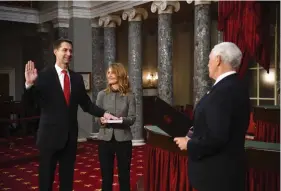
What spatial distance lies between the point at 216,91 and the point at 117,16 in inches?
339

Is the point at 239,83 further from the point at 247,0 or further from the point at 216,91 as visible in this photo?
the point at 247,0

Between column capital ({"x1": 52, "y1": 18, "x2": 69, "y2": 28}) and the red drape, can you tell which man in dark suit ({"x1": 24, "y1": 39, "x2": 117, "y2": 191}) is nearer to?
the red drape

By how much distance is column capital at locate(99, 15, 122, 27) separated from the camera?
10625 millimetres

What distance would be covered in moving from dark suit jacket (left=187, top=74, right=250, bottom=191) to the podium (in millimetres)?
322

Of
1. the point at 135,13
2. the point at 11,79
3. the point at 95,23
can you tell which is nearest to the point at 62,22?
the point at 95,23

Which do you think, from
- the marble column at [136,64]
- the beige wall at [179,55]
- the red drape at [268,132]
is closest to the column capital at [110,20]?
the marble column at [136,64]

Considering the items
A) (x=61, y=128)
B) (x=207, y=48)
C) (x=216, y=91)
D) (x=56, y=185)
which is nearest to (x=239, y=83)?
(x=216, y=91)

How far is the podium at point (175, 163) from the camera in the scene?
3.14m

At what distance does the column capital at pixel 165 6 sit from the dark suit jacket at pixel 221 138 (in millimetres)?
6630

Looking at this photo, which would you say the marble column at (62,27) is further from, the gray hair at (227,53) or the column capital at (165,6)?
the gray hair at (227,53)

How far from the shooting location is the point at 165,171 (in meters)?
4.08

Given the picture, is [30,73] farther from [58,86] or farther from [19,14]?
[19,14]

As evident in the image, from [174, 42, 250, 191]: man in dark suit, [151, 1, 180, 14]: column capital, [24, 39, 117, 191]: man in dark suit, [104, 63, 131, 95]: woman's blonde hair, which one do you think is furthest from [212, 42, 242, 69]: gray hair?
[151, 1, 180, 14]: column capital

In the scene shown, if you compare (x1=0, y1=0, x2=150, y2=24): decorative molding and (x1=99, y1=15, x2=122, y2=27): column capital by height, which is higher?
(x1=0, y1=0, x2=150, y2=24): decorative molding
